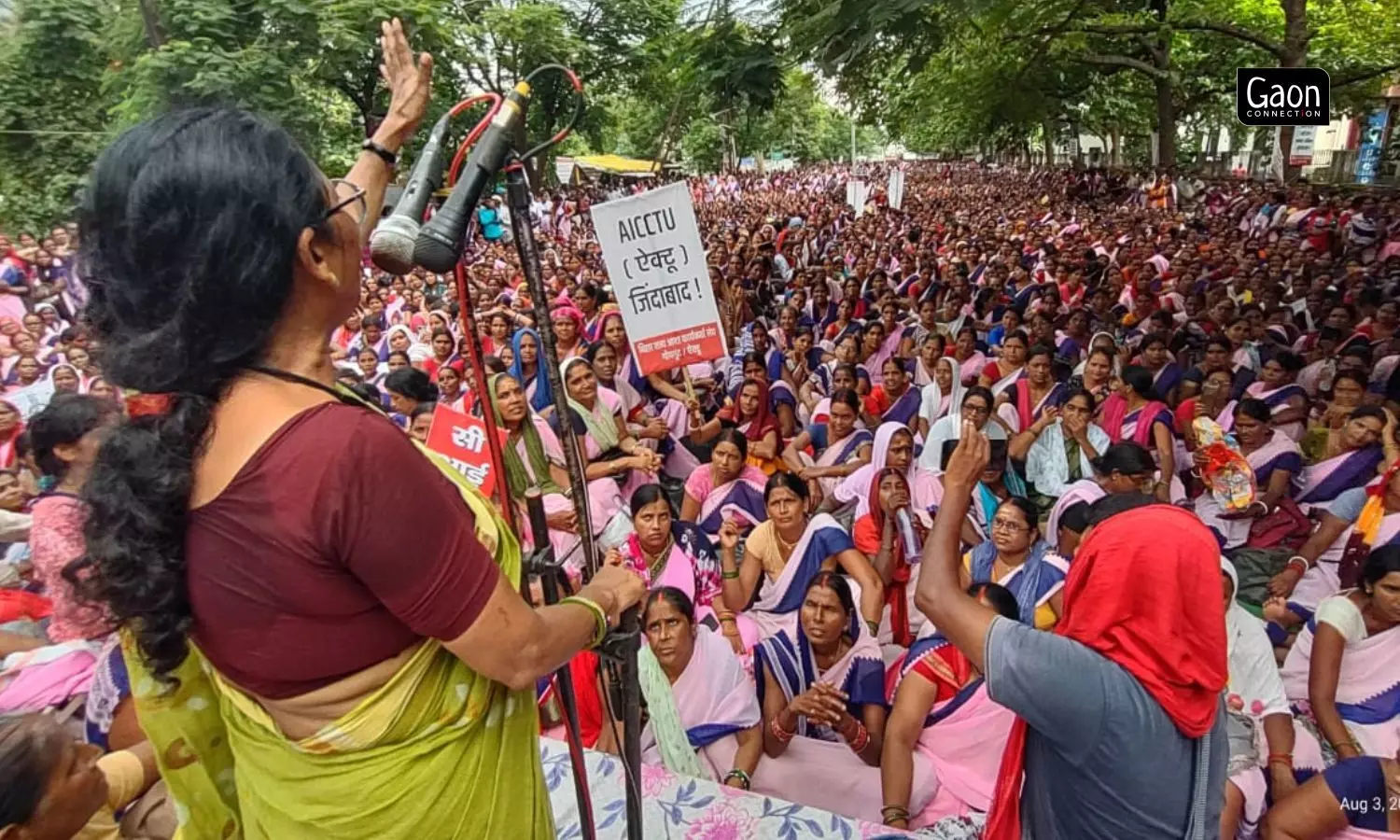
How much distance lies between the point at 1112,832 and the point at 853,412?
3856 mm

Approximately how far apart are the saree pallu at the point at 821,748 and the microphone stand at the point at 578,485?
1588 millimetres

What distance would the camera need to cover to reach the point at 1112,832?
1.42 meters

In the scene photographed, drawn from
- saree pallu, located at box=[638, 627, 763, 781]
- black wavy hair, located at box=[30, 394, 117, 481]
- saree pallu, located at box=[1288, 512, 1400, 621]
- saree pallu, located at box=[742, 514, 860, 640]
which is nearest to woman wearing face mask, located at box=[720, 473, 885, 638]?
saree pallu, located at box=[742, 514, 860, 640]

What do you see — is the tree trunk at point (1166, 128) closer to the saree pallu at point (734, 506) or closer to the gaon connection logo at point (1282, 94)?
the gaon connection logo at point (1282, 94)

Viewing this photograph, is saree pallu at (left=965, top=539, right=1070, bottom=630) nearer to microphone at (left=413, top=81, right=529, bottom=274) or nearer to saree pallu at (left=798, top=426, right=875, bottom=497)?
saree pallu at (left=798, top=426, right=875, bottom=497)

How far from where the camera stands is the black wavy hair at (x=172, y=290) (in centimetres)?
89

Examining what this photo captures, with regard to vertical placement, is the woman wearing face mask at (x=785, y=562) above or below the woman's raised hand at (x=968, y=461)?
below

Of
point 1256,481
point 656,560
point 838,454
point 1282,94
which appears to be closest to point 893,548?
point 656,560

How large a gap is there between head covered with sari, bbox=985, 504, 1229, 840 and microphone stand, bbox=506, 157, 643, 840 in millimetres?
711

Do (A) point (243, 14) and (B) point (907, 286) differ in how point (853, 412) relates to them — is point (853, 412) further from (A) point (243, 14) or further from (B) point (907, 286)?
(A) point (243, 14)

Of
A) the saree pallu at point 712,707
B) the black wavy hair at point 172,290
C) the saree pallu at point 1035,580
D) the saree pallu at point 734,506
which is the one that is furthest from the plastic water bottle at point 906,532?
the black wavy hair at point 172,290

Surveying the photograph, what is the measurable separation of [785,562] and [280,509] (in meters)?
3.04

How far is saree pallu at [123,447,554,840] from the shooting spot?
1003 millimetres

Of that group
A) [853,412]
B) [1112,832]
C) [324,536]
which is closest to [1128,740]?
[1112,832]
